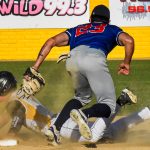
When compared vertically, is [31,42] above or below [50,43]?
below

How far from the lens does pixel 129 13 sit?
2297cm

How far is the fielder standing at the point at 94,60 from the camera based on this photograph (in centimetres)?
720

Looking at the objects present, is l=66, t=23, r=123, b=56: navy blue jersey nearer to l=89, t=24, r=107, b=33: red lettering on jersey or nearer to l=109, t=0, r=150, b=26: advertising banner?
l=89, t=24, r=107, b=33: red lettering on jersey

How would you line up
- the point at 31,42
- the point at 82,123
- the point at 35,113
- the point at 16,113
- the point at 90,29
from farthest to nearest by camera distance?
the point at 31,42 < the point at 35,113 < the point at 16,113 < the point at 90,29 < the point at 82,123

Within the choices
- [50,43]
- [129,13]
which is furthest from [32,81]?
[129,13]

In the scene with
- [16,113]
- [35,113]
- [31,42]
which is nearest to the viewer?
[16,113]

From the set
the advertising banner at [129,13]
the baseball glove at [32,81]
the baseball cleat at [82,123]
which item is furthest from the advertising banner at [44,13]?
the baseball cleat at [82,123]

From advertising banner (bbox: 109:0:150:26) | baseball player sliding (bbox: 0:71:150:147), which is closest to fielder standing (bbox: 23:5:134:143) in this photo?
baseball player sliding (bbox: 0:71:150:147)

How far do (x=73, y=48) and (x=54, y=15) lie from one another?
15667 mm

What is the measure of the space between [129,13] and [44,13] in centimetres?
314

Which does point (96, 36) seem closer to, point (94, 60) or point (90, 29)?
point (90, 29)

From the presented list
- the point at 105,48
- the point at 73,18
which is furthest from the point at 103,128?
the point at 73,18

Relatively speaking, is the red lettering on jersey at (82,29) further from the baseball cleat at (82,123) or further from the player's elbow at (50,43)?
the baseball cleat at (82,123)

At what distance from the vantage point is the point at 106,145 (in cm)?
744
